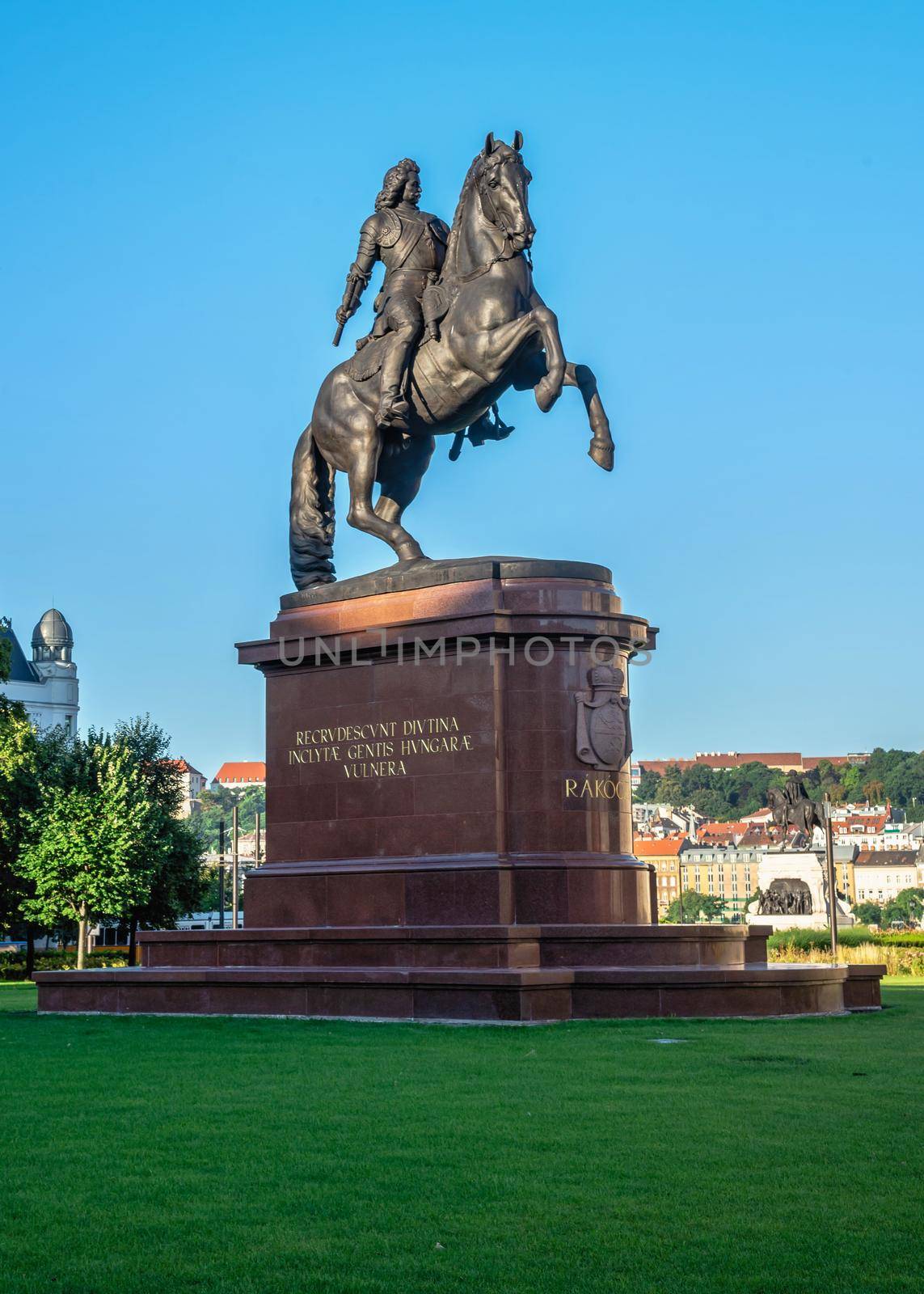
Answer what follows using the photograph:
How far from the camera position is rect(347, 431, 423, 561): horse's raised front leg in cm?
2086

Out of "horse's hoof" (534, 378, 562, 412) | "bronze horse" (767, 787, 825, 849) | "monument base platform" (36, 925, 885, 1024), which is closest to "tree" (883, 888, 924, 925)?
"bronze horse" (767, 787, 825, 849)

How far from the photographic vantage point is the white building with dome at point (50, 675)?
132 m

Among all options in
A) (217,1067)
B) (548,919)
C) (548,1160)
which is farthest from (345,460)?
(548,1160)

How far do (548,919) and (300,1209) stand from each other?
10.3 m

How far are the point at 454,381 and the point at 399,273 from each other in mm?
1799

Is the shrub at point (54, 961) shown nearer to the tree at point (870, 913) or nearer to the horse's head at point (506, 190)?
the horse's head at point (506, 190)

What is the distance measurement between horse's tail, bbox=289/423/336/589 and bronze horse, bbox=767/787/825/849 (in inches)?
1509

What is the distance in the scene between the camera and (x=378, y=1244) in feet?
22.3

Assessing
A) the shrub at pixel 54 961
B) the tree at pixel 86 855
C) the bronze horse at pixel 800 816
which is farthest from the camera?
the bronze horse at pixel 800 816

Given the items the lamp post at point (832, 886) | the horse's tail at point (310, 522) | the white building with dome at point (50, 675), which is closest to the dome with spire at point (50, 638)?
the white building with dome at point (50, 675)

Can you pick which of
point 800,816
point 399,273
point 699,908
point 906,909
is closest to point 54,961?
point 800,816

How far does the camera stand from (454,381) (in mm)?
20531

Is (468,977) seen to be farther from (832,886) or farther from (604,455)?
(832,886)

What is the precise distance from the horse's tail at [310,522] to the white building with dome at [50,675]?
11294cm
